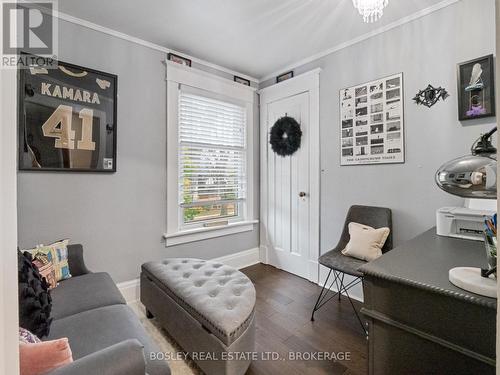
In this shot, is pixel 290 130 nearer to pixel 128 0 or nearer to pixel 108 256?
pixel 128 0

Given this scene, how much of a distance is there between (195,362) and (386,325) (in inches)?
45.3

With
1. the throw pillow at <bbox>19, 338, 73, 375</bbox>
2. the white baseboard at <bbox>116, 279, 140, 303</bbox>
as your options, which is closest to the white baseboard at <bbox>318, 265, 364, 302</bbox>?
the white baseboard at <bbox>116, 279, 140, 303</bbox>

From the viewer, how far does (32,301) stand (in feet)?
3.15

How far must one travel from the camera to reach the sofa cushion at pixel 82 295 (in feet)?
4.62

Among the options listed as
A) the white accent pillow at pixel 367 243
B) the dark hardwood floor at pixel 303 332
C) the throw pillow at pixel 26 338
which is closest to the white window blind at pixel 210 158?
the dark hardwood floor at pixel 303 332

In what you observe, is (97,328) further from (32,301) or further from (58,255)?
(58,255)

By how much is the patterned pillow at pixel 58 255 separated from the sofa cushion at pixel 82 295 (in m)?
0.06

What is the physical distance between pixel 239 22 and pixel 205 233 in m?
2.19

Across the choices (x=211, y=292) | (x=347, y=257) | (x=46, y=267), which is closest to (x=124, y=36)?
(x=46, y=267)

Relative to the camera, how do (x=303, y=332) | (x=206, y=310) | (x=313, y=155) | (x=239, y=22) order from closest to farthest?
(x=206, y=310), (x=303, y=332), (x=239, y=22), (x=313, y=155)

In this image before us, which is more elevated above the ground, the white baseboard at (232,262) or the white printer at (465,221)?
the white printer at (465,221)

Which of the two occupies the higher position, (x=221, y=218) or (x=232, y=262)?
(x=221, y=218)

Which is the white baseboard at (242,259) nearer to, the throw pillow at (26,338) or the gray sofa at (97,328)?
the gray sofa at (97,328)

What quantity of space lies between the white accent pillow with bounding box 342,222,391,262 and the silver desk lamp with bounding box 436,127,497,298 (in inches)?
45.4
